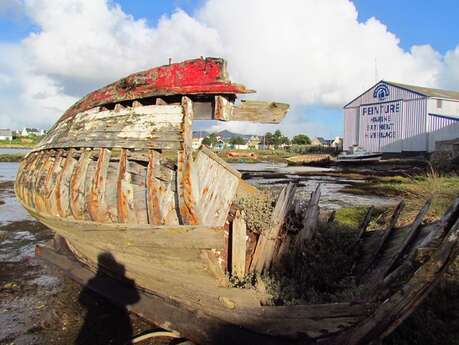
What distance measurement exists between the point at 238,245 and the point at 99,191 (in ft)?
7.21

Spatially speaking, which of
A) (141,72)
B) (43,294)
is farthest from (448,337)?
(43,294)

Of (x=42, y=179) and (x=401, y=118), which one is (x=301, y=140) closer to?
(x=401, y=118)

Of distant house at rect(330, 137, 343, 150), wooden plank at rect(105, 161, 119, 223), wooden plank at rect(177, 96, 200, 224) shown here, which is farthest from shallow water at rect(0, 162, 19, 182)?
distant house at rect(330, 137, 343, 150)

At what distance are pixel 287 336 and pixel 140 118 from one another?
10.2ft

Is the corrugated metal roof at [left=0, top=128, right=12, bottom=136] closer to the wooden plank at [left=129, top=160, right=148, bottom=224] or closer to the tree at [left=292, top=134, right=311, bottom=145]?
the tree at [left=292, top=134, right=311, bottom=145]

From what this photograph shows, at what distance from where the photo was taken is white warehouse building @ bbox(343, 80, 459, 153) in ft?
113

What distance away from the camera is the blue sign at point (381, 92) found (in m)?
38.2

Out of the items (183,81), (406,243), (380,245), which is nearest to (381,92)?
(380,245)

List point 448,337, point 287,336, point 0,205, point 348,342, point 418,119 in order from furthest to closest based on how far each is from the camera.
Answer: point 418,119 < point 0,205 < point 448,337 < point 287,336 < point 348,342

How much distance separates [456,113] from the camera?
37.3 meters

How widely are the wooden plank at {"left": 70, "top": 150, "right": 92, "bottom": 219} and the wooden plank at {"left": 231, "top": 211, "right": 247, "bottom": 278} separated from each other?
2.66m

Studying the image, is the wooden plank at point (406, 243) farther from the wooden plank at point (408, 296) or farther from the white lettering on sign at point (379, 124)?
the white lettering on sign at point (379, 124)

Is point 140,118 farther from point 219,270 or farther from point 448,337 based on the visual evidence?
point 448,337

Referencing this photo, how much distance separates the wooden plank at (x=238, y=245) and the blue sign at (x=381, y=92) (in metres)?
38.0
